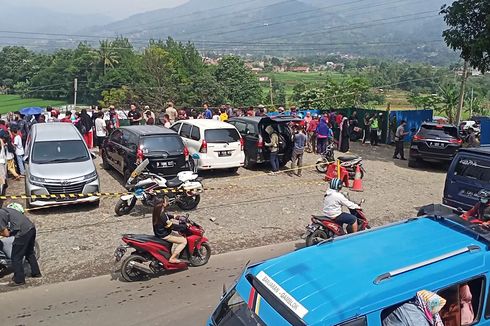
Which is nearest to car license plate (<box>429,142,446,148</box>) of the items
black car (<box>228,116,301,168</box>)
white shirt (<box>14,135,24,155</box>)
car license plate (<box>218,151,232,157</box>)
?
black car (<box>228,116,301,168</box>)

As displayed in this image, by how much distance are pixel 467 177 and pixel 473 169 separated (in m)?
0.20

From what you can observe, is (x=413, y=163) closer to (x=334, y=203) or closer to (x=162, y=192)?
(x=334, y=203)

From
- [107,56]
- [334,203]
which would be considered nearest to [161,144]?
[334,203]

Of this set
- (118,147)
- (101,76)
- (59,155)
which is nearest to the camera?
(59,155)

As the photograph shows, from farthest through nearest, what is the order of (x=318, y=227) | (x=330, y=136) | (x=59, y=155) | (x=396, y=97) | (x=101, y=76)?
(x=101, y=76) → (x=396, y=97) → (x=330, y=136) → (x=59, y=155) → (x=318, y=227)

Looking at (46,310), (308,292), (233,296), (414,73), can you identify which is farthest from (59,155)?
(414,73)

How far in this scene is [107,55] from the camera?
105188 mm

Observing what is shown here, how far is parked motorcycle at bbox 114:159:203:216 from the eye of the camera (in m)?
10.9

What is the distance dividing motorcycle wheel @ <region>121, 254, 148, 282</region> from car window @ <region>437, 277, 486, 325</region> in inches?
192

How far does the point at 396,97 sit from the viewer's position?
282ft

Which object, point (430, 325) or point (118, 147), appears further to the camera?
point (118, 147)

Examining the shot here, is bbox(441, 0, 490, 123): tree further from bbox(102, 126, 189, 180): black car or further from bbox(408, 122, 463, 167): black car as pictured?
bbox(102, 126, 189, 180): black car

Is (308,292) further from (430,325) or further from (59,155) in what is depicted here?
(59,155)

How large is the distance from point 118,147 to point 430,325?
11.2 meters
